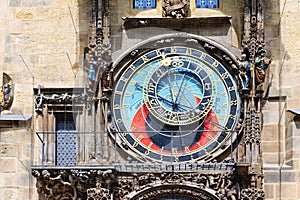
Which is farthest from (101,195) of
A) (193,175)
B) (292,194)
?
(292,194)

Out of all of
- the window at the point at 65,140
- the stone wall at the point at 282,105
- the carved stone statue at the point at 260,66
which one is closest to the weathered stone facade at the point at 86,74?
the stone wall at the point at 282,105

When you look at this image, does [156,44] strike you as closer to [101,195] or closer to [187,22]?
[187,22]

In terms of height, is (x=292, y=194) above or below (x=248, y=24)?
below

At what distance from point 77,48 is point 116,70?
62 centimetres

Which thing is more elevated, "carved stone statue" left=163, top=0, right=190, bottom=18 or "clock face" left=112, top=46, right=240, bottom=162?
"carved stone statue" left=163, top=0, right=190, bottom=18

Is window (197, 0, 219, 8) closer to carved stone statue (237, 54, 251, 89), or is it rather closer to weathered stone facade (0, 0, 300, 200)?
weathered stone facade (0, 0, 300, 200)

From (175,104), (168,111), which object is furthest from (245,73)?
(168,111)

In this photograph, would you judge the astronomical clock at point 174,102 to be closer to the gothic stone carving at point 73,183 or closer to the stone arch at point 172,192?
the stone arch at point 172,192

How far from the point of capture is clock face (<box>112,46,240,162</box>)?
55.6 ft

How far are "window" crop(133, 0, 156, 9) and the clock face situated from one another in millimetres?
640

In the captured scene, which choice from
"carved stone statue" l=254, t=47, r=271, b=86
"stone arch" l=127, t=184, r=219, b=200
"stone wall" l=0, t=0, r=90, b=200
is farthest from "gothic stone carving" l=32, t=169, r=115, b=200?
"carved stone statue" l=254, t=47, r=271, b=86

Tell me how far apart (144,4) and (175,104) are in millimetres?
1460

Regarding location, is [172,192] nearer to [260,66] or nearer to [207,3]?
[260,66]

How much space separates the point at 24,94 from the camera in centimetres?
1722
